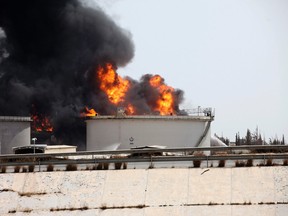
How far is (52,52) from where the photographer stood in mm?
100250

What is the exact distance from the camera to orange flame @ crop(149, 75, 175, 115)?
216ft

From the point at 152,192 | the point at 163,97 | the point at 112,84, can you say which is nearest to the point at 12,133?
the point at 163,97

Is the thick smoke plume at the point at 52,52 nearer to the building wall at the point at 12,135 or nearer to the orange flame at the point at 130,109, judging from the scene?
the orange flame at the point at 130,109

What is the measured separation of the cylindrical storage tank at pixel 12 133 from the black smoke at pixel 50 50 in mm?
38592

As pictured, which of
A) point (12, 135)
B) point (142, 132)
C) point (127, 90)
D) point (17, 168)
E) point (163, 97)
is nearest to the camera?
point (17, 168)

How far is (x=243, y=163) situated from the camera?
1966 centimetres

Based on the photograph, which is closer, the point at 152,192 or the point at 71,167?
the point at 152,192

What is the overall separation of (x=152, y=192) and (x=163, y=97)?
47989 millimetres

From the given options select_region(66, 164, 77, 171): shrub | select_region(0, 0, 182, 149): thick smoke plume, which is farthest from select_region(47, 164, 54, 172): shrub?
select_region(0, 0, 182, 149): thick smoke plume

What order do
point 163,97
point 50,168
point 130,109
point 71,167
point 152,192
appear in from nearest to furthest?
1. point 152,192
2. point 71,167
3. point 50,168
4. point 163,97
5. point 130,109

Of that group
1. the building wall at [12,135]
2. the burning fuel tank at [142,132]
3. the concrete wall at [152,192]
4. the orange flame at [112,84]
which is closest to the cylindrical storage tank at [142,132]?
the burning fuel tank at [142,132]

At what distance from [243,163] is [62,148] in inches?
1043

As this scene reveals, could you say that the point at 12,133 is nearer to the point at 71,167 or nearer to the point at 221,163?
the point at 71,167

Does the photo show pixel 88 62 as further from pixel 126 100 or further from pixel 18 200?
pixel 18 200
